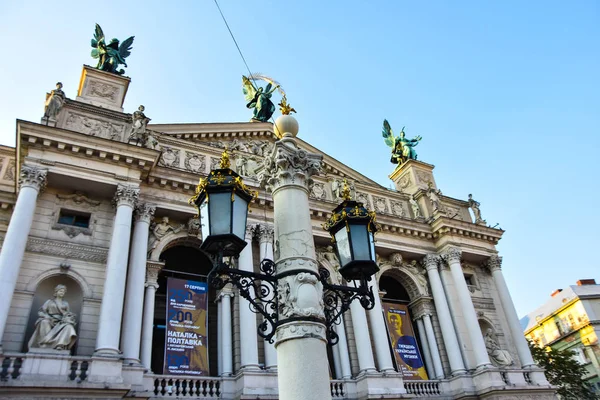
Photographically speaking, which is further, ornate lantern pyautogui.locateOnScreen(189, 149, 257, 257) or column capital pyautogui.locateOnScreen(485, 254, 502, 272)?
column capital pyautogui.locateOnScreen(485, 254, 502, 272)

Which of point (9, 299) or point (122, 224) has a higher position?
point (122, 224)

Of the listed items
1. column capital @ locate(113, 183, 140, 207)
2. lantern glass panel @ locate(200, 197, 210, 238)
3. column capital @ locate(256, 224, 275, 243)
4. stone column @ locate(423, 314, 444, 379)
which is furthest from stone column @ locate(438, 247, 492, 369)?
lantern glass panel @ locate(200, 197, 210, 238)

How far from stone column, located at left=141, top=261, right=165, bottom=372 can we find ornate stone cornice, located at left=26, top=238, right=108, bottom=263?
193cm

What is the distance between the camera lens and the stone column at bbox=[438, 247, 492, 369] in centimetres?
2214

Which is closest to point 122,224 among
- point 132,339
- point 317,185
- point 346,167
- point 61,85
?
point 132,339

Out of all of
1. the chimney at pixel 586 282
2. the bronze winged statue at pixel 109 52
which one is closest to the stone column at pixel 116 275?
the bronze winged statue at pixel 109 52

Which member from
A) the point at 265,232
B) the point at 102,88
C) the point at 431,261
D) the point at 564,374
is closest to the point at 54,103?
the point at 102,88

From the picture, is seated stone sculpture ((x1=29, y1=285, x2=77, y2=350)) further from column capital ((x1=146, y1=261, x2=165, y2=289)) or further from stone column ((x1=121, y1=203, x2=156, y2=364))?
column capital ((x1=146, y1=261, x2=165, y2=289))

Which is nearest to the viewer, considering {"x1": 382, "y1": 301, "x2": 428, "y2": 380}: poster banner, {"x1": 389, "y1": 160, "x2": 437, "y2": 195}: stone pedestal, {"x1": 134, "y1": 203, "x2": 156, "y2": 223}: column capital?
{"x1": 134, "y1": 203, "x2": 156, "y2": 223}: column capital

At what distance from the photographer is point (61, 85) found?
1888cm

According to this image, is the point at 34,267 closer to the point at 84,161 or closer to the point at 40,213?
the point at 40,213

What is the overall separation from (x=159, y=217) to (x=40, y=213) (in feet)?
14.2

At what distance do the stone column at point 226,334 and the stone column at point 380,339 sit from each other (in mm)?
5981

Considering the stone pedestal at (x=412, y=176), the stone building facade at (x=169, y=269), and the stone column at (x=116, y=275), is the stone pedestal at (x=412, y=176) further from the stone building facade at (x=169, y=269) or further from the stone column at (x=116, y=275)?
the stone column at (x=116, y=275)
